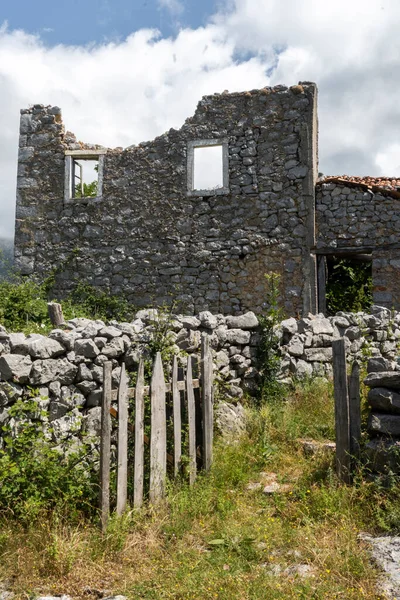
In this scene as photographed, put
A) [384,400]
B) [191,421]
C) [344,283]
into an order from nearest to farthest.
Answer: [384,400]
[191,421]
[344,283]

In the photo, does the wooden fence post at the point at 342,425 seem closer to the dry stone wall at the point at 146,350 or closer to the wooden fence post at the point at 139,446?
the dry stone wall at the point at 146,350

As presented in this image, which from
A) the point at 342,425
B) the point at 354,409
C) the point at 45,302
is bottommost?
the point at 342,425

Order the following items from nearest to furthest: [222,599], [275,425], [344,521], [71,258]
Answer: [222,599]
[344,521]
[275,425]
[71,258]

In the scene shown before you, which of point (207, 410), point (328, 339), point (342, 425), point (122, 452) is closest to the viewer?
point (122, 452)

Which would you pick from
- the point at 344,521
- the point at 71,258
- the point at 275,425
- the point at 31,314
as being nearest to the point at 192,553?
the point at 344,521

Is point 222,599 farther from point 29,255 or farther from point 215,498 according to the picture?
point 29,255

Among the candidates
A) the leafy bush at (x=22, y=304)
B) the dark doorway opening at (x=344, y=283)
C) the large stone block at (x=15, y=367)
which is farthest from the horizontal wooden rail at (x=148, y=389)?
the dark doorway opening at (x=344, y=283)

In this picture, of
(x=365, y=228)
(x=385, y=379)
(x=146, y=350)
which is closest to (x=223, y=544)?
(x=385, y=379)

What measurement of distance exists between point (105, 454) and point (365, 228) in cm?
880

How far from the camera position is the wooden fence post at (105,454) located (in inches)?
162

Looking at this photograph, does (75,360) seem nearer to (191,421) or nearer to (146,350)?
(146,350)

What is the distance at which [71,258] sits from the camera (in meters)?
13.0

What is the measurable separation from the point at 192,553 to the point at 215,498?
0.84 m

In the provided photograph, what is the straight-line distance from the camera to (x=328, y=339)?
27.9 feet
